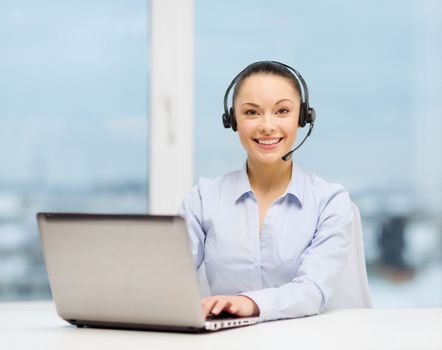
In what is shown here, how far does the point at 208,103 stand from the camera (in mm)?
3191

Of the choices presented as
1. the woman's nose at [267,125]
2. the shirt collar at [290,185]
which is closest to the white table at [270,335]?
the shirt collar at [290,185]

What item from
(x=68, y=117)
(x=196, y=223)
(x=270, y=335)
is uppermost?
(x=68, y=117)

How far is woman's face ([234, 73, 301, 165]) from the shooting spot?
1.98 meters

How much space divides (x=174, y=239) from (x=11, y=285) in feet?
6.39

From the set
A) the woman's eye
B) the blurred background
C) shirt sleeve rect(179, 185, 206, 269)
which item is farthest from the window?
the woman's eye

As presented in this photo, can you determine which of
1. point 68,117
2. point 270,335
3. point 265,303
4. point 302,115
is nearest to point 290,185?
point 302,115

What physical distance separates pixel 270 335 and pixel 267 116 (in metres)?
0.65

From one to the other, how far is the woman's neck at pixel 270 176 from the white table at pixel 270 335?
40cm

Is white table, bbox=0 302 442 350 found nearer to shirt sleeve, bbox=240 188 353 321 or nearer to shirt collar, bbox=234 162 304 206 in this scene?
shirt sleeve, bbox=240 188 353 321

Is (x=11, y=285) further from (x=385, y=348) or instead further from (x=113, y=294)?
(x=385, y=348)

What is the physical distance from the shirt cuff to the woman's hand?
2 cm

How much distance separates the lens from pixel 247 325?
5.26ft

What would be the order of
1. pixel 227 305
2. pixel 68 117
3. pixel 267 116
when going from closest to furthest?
pixel 227 305
pixel 267 116
pixel 68 117

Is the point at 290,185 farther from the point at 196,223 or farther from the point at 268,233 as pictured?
the point at 196,223
